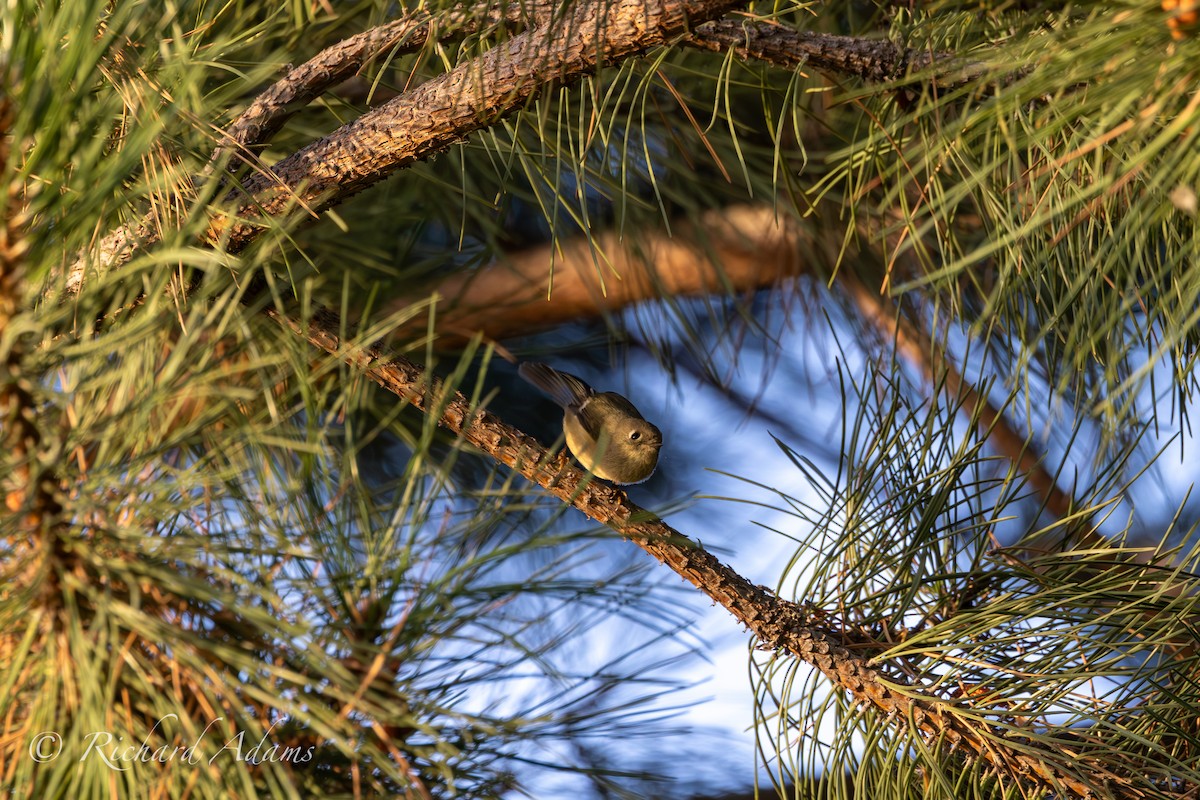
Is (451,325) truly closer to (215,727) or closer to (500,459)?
(500,459)

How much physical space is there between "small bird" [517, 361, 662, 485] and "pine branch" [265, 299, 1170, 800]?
1.37ft

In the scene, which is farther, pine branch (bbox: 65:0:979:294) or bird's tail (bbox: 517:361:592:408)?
bird's tail (bbox: 517:361:592:408)

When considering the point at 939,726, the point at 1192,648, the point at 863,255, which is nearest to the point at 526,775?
the point at 939,726

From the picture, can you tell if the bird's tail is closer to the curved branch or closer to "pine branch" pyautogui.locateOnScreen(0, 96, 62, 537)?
the curved branch

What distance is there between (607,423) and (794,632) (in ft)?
1.81

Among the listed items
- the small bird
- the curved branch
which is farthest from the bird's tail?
the curved branch

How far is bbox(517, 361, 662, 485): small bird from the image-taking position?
1.32m

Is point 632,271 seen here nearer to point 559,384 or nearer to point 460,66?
point 559,384

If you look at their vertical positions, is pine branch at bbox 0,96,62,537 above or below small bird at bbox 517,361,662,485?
below

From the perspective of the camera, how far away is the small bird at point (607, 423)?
51.9 inches

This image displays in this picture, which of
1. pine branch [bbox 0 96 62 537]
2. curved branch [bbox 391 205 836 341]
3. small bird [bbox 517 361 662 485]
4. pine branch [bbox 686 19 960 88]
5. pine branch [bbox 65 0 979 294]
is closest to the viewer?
pine branch [bbox 0 96 62 537]

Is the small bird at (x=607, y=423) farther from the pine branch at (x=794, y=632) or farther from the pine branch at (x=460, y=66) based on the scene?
the pine branch at (x=460, y=66)

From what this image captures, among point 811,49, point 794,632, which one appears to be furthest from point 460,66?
point 794,632

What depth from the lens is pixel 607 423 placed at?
1.31 metres
